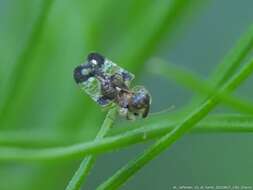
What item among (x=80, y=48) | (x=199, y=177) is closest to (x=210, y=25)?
(x=199, y=177)

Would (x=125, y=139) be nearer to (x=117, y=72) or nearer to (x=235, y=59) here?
(x=117, y=72)

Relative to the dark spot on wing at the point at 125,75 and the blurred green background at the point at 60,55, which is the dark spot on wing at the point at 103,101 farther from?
the blurred green background at the point at 60,55

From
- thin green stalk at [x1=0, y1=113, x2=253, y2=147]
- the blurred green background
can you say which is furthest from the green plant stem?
the blurred green background

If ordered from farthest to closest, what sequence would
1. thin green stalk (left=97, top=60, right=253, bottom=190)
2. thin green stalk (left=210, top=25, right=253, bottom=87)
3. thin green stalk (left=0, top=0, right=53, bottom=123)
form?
thin green stalk (left=0, top=0, right=53, bottom=123)
thin green stalk (left=210, top=25, right=253, bottom=87)
thin green stalk (left=97, top=60, right=253, bottom=190)

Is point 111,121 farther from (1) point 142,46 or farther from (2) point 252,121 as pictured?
(1) point 142,46

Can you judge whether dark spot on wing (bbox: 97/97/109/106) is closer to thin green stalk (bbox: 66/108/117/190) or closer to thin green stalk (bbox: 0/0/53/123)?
thin green stalk (bbox: 66/108/117/190)

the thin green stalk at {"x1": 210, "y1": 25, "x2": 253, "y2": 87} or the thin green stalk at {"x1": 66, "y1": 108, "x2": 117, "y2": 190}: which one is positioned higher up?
the thin green stalk at {"x1": 210, "y1": 25, "x2": 253, "y2": 87}
